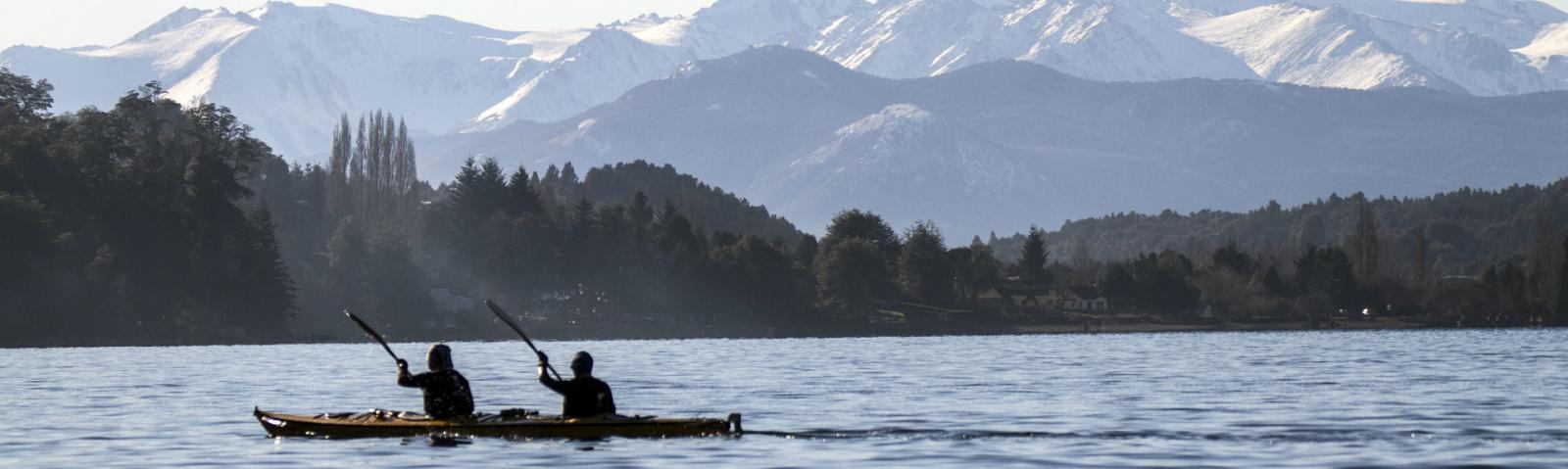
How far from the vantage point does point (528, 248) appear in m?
177

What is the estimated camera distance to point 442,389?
1843 inches

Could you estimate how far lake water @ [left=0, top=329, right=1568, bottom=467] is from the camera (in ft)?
147

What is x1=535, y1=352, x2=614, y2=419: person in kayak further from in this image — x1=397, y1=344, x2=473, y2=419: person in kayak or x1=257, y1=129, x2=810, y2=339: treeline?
x1=257, y1=129, x2=810, y2=339: treeline

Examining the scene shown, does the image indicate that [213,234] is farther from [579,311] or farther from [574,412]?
[574,412]

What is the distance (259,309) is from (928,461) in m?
106

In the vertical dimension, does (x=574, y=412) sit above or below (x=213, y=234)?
below

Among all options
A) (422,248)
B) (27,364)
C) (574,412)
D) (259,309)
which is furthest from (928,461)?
(422,248)

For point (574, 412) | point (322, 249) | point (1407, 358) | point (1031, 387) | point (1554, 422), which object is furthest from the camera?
point (322, 249)

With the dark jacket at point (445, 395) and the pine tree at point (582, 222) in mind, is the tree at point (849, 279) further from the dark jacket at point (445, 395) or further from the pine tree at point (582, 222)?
the dark jacket at point (445, 395)

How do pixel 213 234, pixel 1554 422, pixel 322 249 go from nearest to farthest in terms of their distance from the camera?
1. pixel 1554 422
2. pixel 213 234
3. pixel 322 249

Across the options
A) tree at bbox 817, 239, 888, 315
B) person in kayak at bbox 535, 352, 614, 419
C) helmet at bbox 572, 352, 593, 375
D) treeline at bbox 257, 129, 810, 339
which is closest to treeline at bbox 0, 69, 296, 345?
treeline at bbox 257, 129, 810, 339

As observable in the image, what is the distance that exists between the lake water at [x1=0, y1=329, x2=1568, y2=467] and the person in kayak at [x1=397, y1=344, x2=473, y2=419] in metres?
0.77

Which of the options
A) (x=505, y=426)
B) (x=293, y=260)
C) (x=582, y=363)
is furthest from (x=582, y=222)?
(x=582, y=363)

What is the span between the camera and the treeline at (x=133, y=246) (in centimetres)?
12962
